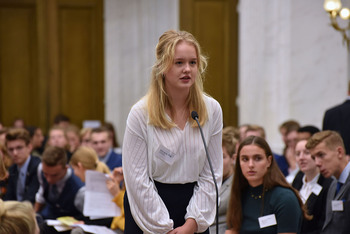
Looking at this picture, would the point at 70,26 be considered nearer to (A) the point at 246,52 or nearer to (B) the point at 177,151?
(A) the point at 246,52

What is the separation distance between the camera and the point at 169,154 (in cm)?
286

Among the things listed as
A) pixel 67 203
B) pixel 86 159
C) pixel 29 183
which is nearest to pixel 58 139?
pixel 29 183

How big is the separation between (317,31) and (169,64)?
6176 millimetres

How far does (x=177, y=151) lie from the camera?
2.87 meters

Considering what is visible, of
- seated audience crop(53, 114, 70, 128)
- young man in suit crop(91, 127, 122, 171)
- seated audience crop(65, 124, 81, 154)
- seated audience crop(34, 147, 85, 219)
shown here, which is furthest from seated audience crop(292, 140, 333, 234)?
seated audience crop(53, 114, 70, 128)

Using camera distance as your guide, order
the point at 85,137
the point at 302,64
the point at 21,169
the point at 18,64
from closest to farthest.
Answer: the point at 21,169 < the point at 85,137 < the point at 302,64 < the point at 18,64

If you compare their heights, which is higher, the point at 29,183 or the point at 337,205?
the point at 337,205

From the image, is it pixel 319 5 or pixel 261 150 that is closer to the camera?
pixel 261 150

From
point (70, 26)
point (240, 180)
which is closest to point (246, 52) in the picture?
point (70, 26)

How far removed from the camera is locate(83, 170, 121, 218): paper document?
16.6 feet

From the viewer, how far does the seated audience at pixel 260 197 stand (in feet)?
12.6

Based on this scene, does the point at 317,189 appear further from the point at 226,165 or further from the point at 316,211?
the point at 226,165

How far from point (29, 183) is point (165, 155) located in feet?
12.0

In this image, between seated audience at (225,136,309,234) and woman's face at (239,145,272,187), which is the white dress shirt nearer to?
seated audience at (225,136,309,234)
